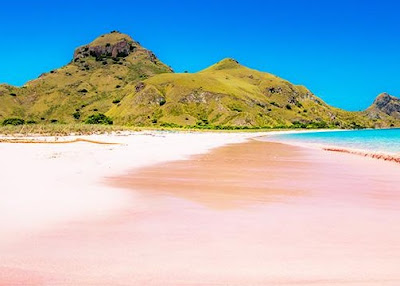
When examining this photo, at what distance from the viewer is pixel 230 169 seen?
2064cm

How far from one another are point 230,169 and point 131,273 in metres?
15.0

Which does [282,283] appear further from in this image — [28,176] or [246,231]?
[28,176]

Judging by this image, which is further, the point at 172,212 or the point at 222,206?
the point at 222,206

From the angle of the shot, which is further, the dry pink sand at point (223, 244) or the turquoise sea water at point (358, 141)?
the turquoise sea water at point (358, 141)

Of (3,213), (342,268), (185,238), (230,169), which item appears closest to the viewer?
(342,268)

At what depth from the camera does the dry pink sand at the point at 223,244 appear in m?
5.75

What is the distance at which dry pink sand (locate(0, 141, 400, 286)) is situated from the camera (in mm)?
5750

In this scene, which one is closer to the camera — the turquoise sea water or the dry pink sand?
the dry pink sand

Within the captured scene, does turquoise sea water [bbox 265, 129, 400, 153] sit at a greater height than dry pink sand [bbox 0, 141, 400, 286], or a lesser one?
greater

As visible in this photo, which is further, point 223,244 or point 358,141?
point 358,141

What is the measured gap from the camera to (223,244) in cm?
720

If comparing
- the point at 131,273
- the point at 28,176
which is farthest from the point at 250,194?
the point at 28,176

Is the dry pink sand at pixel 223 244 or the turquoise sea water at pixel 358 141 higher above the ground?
the turquoise sea water at pixel 358 141

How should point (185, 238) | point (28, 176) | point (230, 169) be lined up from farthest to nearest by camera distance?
point (230, 169) < point (28, 176) < point (185, 238)
